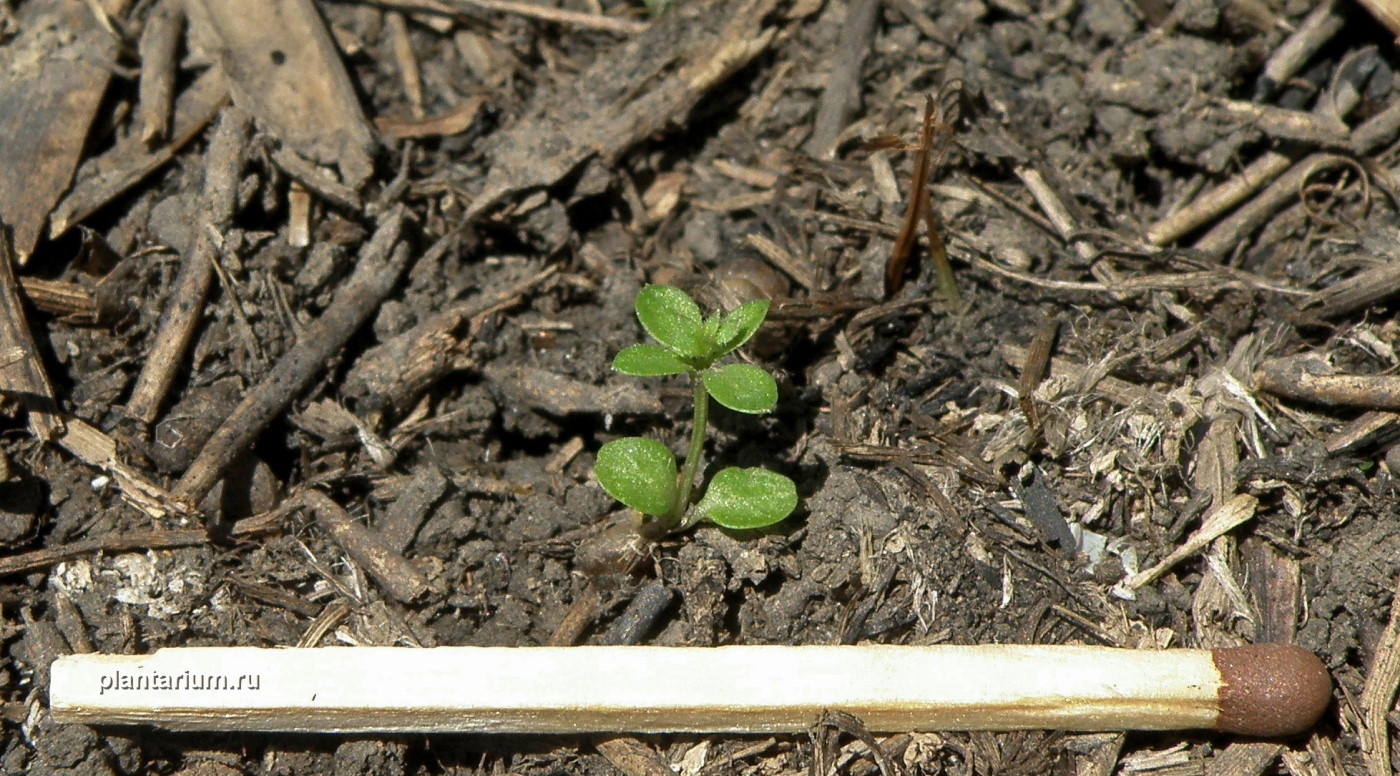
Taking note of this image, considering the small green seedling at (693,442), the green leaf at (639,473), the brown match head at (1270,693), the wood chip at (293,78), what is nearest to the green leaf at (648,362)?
the small green seedling at (693,442)

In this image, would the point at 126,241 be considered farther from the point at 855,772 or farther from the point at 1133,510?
the point at 1133,510

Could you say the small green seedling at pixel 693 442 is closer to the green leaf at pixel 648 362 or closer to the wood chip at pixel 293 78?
the green leaf at pixel 648 362

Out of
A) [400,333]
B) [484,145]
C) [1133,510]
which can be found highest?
[484,145]

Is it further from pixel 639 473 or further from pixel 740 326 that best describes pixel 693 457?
pixel 740 326

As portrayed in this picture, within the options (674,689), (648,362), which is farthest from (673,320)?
(674,689)

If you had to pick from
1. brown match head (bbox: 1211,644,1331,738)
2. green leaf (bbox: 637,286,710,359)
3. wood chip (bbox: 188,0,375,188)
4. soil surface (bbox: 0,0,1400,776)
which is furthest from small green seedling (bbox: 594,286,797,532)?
wood chip (bbox: 188,0,375,188)

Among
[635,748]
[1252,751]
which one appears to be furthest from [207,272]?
[1252,751]
